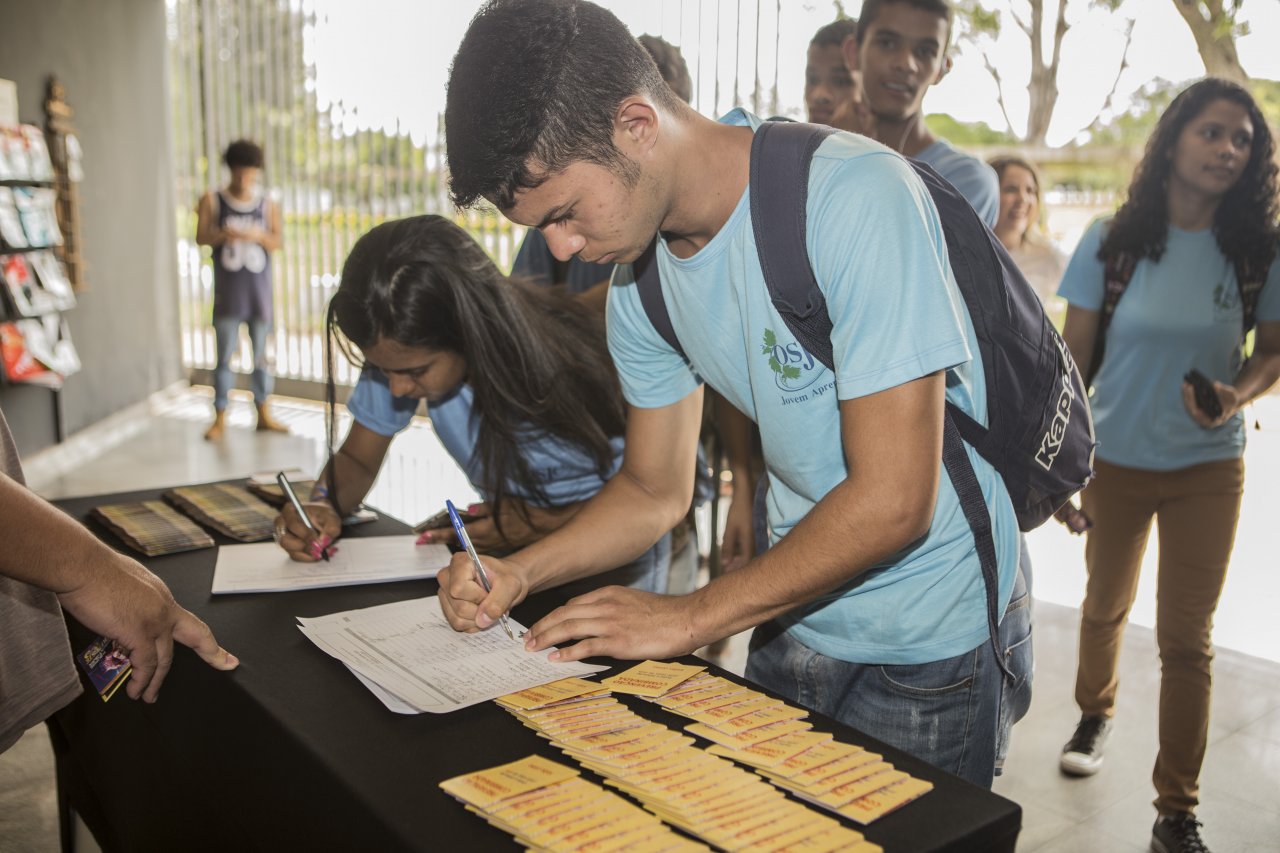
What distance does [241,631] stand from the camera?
1336mm

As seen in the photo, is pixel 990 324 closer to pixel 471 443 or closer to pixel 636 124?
pixel 636 124

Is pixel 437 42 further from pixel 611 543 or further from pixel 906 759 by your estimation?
pixel 906 759

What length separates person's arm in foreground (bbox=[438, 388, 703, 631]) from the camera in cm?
142

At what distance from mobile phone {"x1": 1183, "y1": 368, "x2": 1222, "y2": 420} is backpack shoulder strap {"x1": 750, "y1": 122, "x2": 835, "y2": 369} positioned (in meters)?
1.67

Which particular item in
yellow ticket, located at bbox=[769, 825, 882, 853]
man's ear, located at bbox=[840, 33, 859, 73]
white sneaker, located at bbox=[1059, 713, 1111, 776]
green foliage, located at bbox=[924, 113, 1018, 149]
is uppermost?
man's ear, located at bbox=[840, 33, 859, 73]

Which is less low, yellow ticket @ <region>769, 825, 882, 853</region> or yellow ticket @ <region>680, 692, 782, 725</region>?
yellow ticket @ <region>769, 825, 882, 853</region>

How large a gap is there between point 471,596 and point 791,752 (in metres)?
0.50

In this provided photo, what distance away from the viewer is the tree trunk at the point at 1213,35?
401 centimetres

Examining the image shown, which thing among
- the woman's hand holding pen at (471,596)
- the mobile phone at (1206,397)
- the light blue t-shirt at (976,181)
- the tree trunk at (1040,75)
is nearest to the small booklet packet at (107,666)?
the woman's hand holding pen at (471,596)

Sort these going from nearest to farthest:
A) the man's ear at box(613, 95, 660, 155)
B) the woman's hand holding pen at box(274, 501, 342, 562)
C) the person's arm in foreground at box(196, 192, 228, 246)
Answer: the man's ear at box(613, 95, 660, 155), the woman's hand holding pen at box(274, 501, 342, 562), the person's arm in foreground at box(196, 192, 228, 246)

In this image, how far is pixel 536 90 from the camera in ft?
3.23

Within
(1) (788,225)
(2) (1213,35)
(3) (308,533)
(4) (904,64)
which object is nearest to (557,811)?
(1) (788,225)

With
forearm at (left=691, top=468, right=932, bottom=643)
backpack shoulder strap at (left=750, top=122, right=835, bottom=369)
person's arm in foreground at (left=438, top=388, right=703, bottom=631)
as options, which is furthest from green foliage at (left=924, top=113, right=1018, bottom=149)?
forearm at (left=691, top=468, right=932, bottom=643)

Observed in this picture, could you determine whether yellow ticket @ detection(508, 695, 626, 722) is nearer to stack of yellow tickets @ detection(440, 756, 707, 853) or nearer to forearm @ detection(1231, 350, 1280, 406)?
stack of yellow tickets @ detection(440, 756, 707, 853)
